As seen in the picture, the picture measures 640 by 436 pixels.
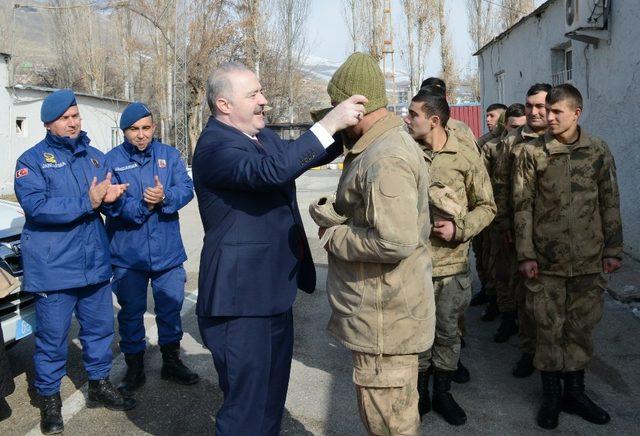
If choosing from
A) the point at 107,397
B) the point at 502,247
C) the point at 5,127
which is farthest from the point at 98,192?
the point at 5,127

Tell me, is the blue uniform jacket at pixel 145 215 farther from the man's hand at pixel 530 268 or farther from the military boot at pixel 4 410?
the man's hand at pixel 530 268

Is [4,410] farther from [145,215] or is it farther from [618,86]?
[618,86]

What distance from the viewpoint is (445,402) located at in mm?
3598

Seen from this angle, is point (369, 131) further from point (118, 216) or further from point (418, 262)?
point (118, 216)

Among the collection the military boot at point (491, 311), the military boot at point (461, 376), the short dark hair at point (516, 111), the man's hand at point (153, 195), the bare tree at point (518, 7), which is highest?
the bare tree at point (518, 7)

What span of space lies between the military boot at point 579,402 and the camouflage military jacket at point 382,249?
1.55 metres

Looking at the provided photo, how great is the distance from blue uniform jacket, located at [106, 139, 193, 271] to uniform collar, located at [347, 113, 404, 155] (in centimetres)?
190

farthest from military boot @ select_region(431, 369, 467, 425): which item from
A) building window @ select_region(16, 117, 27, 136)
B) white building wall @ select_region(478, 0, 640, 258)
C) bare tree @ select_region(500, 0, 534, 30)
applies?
bare tree @ select_region(500, 0, 534, 30)

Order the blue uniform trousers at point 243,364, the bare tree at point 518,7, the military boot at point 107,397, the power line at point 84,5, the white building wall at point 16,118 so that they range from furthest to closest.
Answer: the bare tree at point 518,7 → the power line at point 84,5 → the white building wall at point 16,118 → the military boot at point 107,397 → the blue uniform trousers at point 243,364

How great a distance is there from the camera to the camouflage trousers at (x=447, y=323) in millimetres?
3588

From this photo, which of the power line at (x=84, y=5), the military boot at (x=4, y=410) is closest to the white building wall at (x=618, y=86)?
the military boot at (x=4, y=410)

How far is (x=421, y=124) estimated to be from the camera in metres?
3.74

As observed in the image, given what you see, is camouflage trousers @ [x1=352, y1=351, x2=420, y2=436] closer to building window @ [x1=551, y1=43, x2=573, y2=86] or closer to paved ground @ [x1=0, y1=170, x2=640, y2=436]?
paved ground @ [x1=0, y1=170, x2=640, y2=436]

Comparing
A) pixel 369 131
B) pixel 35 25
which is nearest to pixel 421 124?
pixel 369 131
